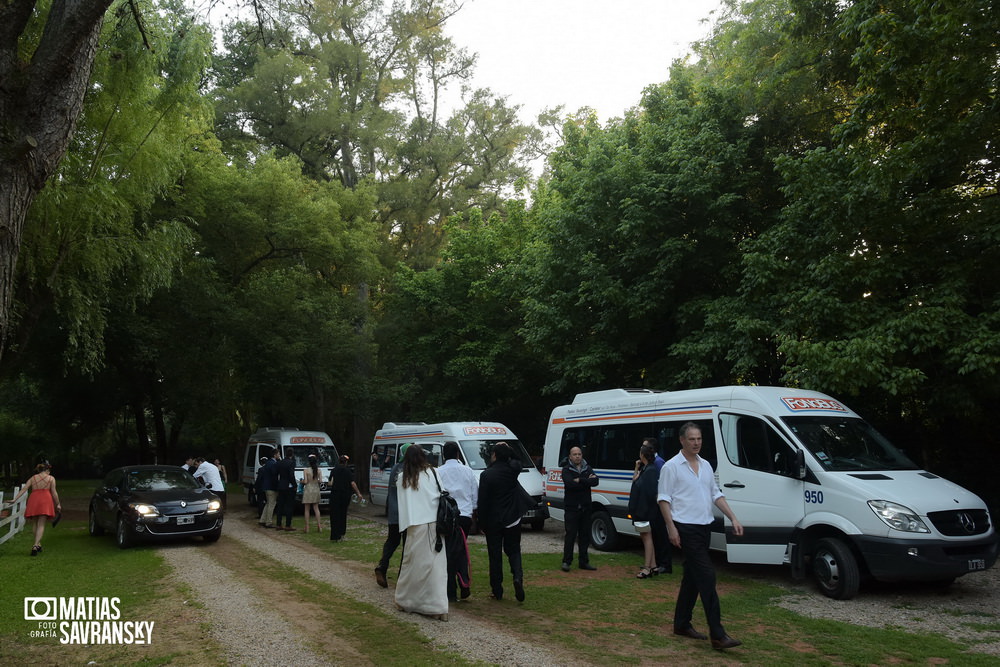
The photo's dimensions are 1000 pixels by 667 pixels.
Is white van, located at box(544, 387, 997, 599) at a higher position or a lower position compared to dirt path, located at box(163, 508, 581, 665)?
higher

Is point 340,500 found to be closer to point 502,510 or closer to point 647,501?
point 647,501

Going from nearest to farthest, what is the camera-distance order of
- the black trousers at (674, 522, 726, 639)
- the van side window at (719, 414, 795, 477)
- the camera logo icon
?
the black trousers at (674, 522, 726, 639), the camera logo icon, the van side window at (719, 414, 795, 477)

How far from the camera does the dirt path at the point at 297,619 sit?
5.84 m

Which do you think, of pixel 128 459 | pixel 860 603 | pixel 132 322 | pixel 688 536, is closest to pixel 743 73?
pixel 860 603

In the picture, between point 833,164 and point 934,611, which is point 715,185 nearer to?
point 833,164

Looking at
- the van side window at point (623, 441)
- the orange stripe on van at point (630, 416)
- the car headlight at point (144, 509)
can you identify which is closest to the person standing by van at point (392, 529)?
the van side window at point (623, 441)

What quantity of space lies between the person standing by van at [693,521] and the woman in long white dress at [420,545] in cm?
240

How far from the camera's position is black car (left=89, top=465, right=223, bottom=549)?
12.4 metres

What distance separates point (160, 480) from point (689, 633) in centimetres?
1141

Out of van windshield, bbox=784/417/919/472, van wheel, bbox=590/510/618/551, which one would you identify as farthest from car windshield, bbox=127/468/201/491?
van windshield, bbox=784/417/919/472

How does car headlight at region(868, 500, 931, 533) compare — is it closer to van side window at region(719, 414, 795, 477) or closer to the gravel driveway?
the gravel driveway

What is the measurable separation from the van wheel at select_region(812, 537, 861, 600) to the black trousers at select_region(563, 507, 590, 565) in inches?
119

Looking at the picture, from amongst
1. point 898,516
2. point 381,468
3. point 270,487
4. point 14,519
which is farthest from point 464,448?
point 898,516

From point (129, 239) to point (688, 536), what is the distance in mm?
13292
